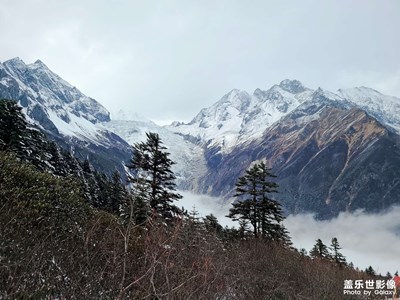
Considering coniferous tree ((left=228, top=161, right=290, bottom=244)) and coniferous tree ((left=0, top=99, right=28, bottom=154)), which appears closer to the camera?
coniferous tree ((left=0, top=99, right=28, bottom=154))

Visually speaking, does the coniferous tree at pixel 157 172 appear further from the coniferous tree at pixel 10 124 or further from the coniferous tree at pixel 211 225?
the coniferous tree at pixel 10 124

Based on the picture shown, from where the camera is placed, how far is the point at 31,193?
38.9 ft

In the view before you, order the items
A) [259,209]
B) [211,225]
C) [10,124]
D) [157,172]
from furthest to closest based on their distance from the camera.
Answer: [211,225] < [259,209] < [10,124] < [157,172]

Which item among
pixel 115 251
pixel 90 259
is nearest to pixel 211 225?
pixel 90 259

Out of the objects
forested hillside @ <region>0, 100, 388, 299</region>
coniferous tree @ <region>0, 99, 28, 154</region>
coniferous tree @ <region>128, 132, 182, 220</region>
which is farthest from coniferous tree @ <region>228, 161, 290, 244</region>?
coniferous tree @ <region>0, 99, 28, 154</region>

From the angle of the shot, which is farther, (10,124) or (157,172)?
(10,124)

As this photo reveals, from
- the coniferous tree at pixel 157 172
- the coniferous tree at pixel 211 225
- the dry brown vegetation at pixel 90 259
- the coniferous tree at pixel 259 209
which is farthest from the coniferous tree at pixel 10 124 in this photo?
the coniferous tree at pixel 259 209

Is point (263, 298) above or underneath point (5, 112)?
underneath

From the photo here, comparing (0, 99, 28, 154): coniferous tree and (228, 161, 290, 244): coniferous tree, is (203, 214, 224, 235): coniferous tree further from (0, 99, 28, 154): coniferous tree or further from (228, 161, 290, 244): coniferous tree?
(0, 99, 28, 154): coniferous tree

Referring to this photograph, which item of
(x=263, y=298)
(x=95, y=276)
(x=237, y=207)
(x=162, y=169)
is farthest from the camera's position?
(x=237, y=207)

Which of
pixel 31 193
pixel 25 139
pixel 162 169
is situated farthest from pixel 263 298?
pixel 25 139

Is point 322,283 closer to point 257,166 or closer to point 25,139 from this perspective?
point 257,166

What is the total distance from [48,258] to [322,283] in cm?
1469

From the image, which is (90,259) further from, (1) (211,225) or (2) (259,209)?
(1) (211,225)
